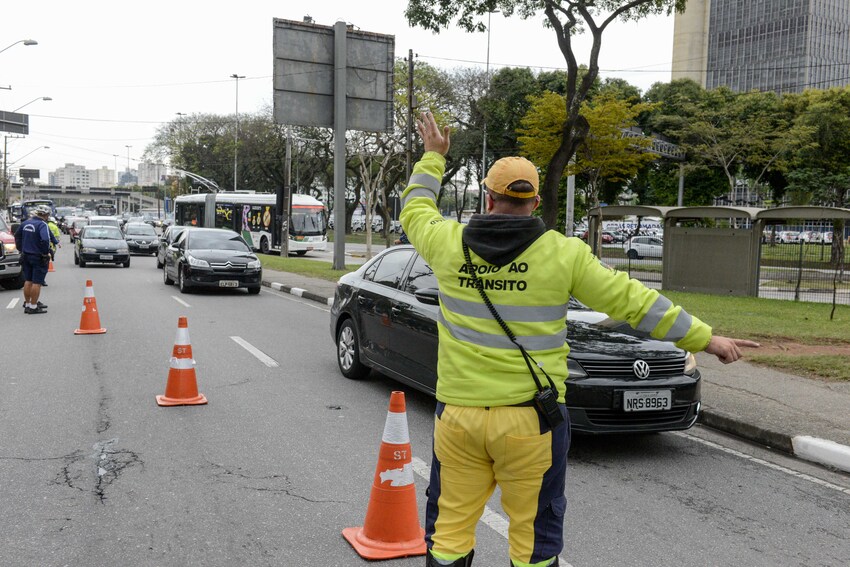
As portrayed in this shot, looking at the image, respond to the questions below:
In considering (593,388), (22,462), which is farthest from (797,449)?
(22,462)

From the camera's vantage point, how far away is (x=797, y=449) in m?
6.23

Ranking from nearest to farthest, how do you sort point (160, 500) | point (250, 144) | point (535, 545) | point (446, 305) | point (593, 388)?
point (535, 545) < point (446, 305) < point (160, 500) < point (593, 388) < point (250, 144)

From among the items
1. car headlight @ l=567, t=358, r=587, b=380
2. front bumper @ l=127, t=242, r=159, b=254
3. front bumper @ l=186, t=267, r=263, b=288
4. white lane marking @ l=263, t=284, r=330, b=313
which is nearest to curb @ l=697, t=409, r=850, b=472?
car headlight @ l=567, t=358, r=587, b=380

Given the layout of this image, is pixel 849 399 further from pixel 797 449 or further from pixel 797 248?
pixel 797 248

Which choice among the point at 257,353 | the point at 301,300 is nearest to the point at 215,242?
the point at 301,300

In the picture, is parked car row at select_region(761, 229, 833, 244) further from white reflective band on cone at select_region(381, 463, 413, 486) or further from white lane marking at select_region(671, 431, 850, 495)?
white reflective band on cone at select_region(381, 463, 413, 486)

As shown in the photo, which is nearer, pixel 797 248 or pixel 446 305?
pixel 446 305

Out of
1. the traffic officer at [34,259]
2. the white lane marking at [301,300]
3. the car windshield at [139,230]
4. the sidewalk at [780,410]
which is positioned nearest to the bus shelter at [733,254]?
the white lane marking at [301,300]

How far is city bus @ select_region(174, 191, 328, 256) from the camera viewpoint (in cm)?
4028

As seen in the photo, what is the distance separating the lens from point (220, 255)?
→ 58.6ft

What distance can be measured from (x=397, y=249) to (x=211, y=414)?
8.31ft

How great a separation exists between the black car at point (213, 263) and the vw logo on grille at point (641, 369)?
43.1ft

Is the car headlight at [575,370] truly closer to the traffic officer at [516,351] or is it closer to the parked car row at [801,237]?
the traffic officer at [516,351]

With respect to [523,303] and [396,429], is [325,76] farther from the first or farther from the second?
[523,303]
